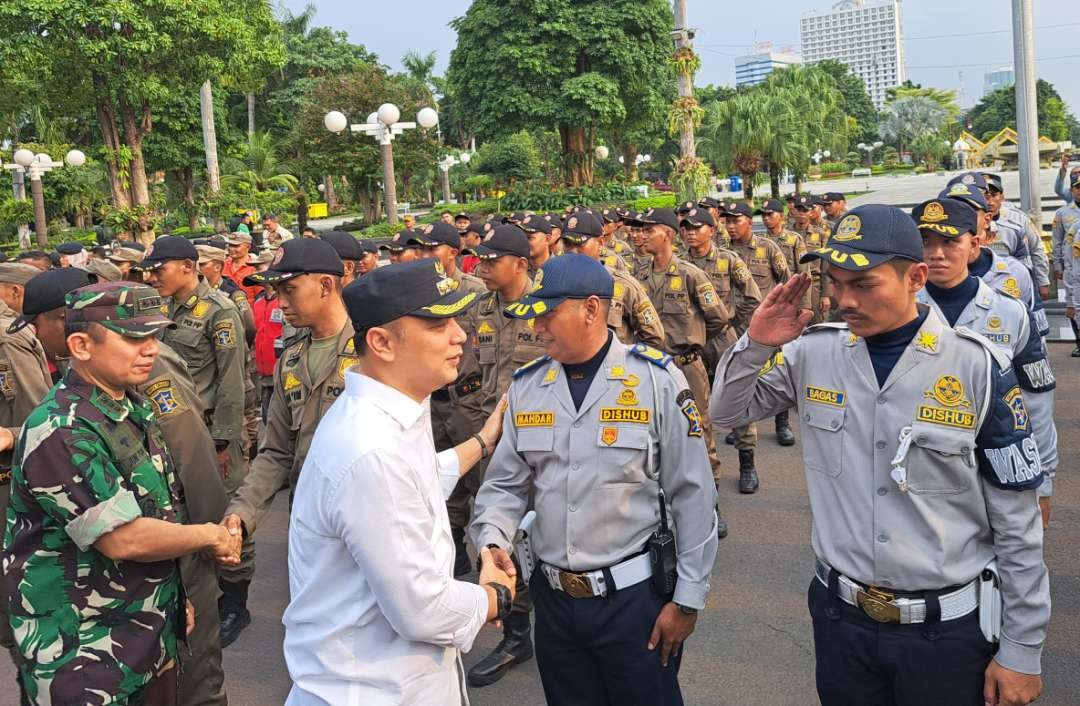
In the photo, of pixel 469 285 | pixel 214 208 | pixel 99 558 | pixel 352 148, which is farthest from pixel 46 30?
pixel 99 558

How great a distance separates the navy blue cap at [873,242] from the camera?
8.73 ft

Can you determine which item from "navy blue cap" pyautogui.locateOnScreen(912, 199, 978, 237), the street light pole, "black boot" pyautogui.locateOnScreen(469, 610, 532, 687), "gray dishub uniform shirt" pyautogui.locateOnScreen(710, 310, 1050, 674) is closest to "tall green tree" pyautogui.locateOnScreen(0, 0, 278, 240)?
the street light pole

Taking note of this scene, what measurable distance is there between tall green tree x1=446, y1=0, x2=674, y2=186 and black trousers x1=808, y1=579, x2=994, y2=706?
30.9 metres

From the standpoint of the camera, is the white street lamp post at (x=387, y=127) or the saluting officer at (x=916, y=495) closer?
the saluting officer at (x=916, y=495)

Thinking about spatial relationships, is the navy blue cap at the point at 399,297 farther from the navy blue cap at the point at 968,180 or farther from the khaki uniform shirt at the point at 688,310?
the khaki uniform shirt at the point at 688,310

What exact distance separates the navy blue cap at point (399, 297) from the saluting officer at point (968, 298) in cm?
259

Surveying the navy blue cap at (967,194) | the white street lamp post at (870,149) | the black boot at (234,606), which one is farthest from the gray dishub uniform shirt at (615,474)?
the white street lamp post at (870,149)

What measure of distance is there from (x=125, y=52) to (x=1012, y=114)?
87379 mm

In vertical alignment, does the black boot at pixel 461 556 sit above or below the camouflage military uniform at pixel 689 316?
below

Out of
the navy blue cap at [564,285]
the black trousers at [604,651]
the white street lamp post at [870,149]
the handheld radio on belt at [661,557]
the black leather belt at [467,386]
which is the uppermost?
the white street lamp post at [870,149]

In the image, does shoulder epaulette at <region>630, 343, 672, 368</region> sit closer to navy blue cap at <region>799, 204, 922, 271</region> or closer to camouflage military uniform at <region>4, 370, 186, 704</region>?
navy blue cap at <region>799, 204, 922, 271</region>

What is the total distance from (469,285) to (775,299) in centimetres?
430

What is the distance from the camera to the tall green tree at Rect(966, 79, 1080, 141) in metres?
88.8

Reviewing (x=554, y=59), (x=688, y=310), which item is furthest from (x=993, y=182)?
(x=554, y=59)
